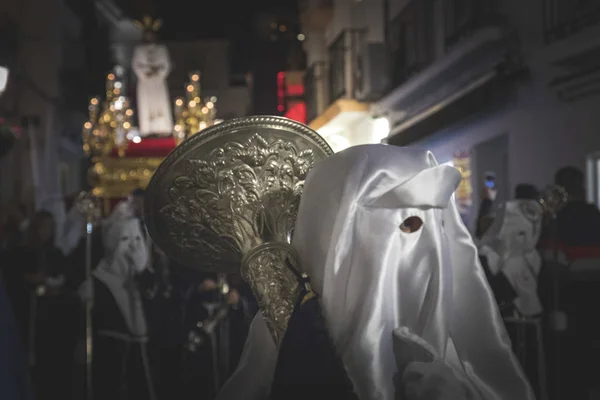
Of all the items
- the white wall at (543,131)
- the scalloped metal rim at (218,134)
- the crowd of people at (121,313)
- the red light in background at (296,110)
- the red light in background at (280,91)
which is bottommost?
the crowd of people at (121,313)

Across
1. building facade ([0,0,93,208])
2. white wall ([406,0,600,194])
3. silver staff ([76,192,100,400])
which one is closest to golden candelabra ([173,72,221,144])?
building facade ([0,0,93,208])

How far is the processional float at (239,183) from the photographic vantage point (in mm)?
4422

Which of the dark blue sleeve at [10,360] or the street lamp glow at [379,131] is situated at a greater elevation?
the street lamp glow at [379,131]

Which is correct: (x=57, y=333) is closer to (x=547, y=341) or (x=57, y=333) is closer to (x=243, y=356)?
(x=547, y=341)

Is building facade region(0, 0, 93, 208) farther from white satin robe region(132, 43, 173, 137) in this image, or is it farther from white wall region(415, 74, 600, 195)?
white wall region(415, 74, 600, 195)

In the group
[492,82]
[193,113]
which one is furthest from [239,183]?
[193,113]

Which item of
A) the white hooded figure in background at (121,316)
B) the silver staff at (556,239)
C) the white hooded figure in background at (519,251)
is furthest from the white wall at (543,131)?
the white hooded figure in background at (121,316)

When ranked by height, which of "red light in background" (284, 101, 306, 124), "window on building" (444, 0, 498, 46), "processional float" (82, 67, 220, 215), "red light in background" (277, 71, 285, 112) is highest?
"red light in background" (277, 71, 285, 112)

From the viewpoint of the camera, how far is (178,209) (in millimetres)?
4496

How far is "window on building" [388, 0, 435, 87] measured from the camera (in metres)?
17.6

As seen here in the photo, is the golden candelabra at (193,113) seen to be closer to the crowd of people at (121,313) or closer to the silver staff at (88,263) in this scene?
the crowd of people at (121,313)

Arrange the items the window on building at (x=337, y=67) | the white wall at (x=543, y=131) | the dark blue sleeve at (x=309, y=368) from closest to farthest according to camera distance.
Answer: the dark blue sleeve at (x=309, y=368) → the white wall at (x=543, y=131) → the window on building at (x=337, y=67)

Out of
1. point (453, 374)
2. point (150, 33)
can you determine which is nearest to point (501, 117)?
point (453, 374)

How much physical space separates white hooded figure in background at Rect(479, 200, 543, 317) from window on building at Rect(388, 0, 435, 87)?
29.8 feet
